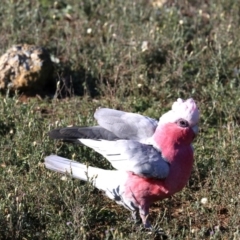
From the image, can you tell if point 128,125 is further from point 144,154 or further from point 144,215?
point 144,215

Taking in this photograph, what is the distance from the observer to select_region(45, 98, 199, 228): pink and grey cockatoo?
4.77m

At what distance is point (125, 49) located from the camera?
24.7ft

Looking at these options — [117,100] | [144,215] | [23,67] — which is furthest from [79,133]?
[23,67]

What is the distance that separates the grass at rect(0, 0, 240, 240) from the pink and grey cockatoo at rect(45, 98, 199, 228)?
15cm

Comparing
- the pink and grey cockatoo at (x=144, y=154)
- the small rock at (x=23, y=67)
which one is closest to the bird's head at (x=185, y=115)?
the pink and grey cockatoo at (x=144, y=154)

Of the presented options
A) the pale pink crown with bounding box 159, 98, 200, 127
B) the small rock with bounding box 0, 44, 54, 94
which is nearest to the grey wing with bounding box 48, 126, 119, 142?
the pale pink crown with bounding box 159, 98, 200, 127

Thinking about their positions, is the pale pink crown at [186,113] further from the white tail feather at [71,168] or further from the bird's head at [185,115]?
the white tail feather at [71,168]

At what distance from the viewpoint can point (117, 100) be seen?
6801 mm

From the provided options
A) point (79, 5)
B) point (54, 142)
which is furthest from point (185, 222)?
point (79, 5)

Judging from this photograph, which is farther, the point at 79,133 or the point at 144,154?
the point at 79,133

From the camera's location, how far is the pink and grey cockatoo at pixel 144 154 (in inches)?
188

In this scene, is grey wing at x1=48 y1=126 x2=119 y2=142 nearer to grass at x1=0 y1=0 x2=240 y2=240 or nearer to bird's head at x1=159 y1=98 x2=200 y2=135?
grass at x1=0 y1=0 x2=240 y2=240

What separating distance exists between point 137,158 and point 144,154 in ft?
0.16

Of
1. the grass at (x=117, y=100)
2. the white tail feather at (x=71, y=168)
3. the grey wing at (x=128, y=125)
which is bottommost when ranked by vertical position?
the grass at (x=117, y=100)
